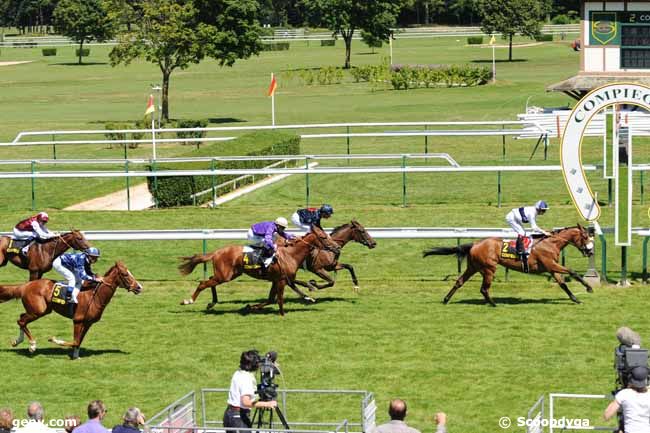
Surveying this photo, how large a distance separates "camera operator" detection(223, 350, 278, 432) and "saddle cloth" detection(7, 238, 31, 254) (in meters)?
8.32

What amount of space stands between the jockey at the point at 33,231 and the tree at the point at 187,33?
944 inches

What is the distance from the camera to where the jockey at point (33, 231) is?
1830 cm

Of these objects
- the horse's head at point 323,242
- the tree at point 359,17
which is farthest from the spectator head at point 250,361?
the tree at point 359,17

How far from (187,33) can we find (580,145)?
84.0 feet

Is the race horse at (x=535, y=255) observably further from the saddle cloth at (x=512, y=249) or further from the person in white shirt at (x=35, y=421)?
the person in white shirt at (x=35, y=421)

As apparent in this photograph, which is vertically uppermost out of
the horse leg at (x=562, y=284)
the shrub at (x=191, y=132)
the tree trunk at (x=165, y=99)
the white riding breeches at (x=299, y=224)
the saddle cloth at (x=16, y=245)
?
the tree trunk at (x=165, y=99)

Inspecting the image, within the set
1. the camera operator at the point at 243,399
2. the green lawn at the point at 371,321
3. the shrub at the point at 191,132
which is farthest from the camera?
the shrub at the point at 191,132

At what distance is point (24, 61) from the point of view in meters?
85.9

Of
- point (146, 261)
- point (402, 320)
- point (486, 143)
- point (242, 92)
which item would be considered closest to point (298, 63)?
point (242, 92)

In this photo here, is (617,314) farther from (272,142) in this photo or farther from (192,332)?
(272,142)

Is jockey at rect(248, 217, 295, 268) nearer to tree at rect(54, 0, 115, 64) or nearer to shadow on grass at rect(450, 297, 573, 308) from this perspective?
shadow on grass at rect(450, 297, 573, 308)

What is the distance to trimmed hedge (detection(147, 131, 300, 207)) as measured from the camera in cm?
2656

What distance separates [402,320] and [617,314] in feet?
10.1

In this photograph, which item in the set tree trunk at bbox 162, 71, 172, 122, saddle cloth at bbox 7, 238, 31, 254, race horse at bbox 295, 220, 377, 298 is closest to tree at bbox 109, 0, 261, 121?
tree trunk at bbox 162, 71, 172, 122
